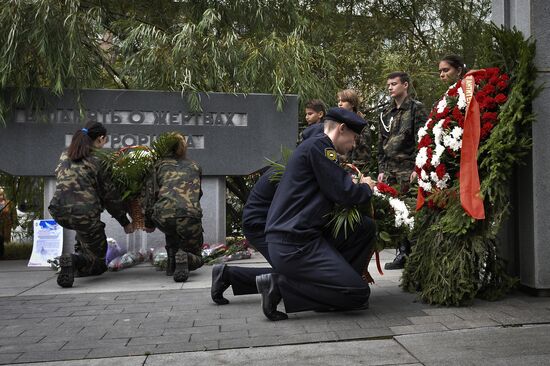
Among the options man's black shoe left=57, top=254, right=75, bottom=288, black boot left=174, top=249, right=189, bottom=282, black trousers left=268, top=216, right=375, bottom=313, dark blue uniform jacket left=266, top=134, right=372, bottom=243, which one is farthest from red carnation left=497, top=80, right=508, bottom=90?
man's black shoe left=57, top=254, right=75, bottom=288

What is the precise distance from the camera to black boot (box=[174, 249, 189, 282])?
18.6 ft

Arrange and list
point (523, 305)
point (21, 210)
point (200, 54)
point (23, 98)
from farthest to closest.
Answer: point (21, 210) < point (200, 54) < point (23, 98) < point (523, 305)

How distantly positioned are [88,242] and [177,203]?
1004 millimetres

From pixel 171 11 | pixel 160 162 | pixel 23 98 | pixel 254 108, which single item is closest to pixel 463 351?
pixel 160 162

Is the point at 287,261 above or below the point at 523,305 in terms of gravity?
above

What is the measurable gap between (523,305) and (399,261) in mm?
2180

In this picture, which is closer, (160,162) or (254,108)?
(160,162)

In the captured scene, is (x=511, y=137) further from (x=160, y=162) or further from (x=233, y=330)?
(x=160, y=162)

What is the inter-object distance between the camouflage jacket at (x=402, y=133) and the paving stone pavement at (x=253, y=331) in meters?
1.44

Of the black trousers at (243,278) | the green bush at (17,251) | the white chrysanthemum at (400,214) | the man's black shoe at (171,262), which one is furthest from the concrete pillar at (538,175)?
the green bush at (17,251)

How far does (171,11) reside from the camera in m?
10.2

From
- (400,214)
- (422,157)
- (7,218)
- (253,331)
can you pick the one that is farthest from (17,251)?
(422,157)

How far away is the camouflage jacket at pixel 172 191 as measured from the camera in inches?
230

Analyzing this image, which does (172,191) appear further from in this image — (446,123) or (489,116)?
(489,116)
